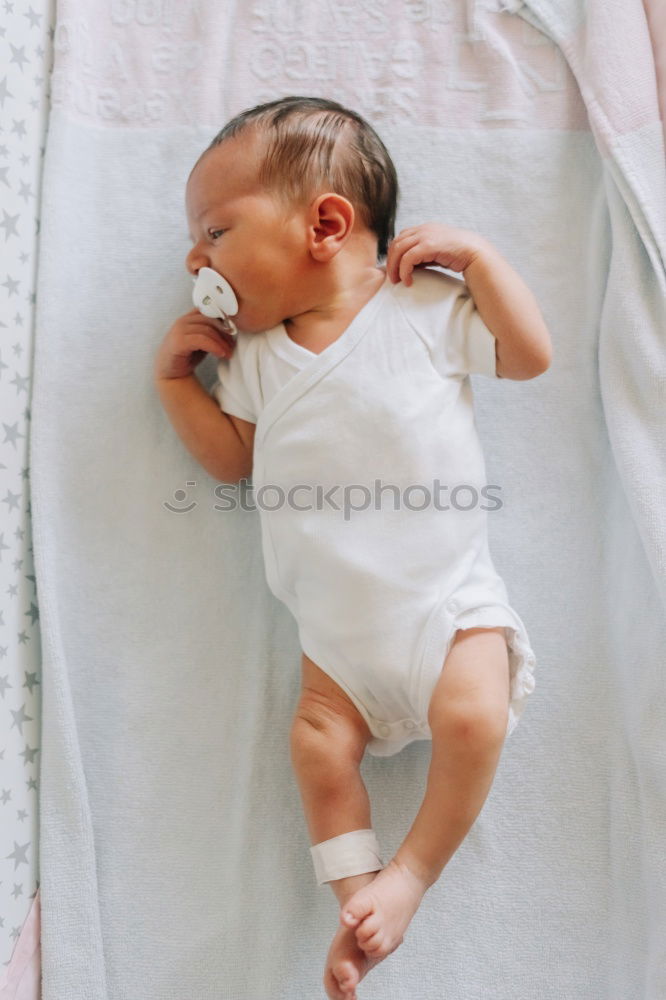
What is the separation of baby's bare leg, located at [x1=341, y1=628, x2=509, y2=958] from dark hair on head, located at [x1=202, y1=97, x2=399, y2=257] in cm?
61

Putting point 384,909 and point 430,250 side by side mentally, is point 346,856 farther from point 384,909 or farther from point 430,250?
point 430,250

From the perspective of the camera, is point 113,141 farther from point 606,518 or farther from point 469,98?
point 606,518

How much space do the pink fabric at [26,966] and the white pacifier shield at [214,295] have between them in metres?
0.78

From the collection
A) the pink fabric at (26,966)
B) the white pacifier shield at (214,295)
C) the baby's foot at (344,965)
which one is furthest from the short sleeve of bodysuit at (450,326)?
the pink fabric at (26,966)

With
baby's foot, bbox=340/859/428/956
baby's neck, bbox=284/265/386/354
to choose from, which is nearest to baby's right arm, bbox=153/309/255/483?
baby's neck, bbox=284/265/386/354

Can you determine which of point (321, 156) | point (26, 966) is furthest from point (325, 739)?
point (321, 156)

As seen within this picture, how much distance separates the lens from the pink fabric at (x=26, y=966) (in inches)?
46.8

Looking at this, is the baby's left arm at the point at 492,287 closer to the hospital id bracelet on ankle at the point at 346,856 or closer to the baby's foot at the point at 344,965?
the hospital id bracelet on ankle at the point at 346,856

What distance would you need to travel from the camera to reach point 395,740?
1.25 m

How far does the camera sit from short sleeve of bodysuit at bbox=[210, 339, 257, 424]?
1324 mm

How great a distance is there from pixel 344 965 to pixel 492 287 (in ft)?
2.66

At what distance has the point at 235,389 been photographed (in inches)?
52.3

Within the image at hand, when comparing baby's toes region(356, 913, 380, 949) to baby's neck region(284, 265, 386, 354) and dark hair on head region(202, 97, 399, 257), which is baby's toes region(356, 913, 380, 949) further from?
dark hair on head region(202, 97, 399, 257)

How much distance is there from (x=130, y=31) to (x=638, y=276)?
33.5 inches
